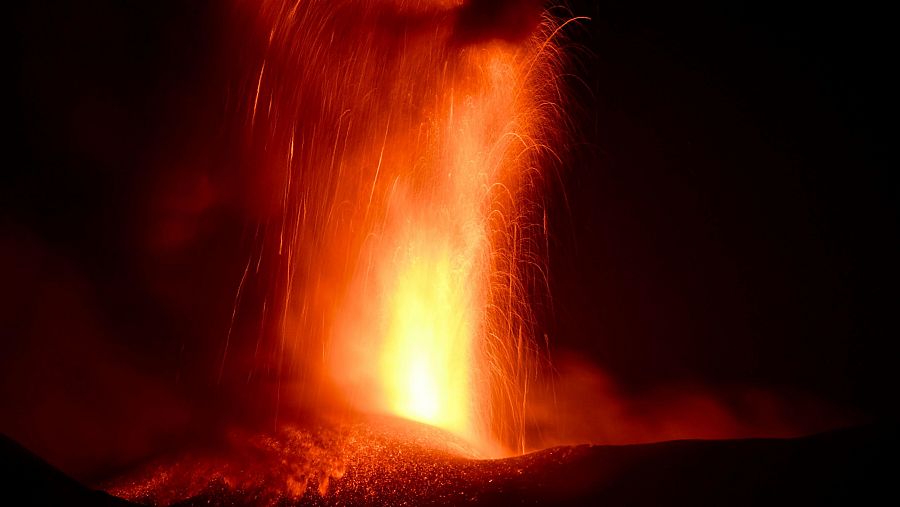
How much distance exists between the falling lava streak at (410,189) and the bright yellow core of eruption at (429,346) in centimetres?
3

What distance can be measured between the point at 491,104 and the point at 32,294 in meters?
11.1

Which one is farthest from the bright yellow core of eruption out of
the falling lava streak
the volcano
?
the volcano

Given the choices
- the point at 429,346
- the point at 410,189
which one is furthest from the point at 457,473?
the point at 410,189

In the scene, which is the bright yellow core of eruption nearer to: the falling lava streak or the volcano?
the falling lava streak

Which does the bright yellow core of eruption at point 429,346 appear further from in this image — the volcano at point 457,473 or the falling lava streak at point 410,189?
the volcano at point 457,473

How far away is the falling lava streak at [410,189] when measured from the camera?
42.4 feet

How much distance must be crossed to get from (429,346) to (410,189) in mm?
3776

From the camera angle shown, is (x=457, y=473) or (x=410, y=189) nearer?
(x=457, y=473)

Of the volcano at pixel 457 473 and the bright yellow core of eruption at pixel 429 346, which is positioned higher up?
the bright yellow core of eruption at pixel 429 346

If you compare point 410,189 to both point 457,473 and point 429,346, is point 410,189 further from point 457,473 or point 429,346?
point 457,473

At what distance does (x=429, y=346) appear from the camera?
13523 millimetres

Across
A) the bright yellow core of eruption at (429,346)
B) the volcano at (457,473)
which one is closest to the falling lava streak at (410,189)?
the bright yellow core of eruption at (429,346)

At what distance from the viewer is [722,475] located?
22.1 feet

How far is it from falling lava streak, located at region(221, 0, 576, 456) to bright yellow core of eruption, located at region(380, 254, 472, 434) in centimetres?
3
